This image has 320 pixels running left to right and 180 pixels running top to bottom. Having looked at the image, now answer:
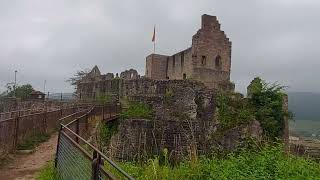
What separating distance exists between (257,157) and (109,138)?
1225 cm

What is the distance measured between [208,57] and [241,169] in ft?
92.0

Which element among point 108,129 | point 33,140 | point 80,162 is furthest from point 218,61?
point 80,162

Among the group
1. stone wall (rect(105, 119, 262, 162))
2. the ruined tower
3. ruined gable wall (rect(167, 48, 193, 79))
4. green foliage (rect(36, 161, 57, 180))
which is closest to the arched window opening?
the ruined tower

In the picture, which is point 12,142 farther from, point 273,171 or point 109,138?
point 109,138

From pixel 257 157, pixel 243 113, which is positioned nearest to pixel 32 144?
pixel 257 157

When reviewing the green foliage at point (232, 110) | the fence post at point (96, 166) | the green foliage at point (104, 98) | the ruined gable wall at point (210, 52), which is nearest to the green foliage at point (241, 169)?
the fence post at point (96, 166)

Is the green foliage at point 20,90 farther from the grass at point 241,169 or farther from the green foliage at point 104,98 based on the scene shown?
the grass at point 241,169

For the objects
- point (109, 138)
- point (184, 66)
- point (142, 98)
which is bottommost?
point (109, 138)

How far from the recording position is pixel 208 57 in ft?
140

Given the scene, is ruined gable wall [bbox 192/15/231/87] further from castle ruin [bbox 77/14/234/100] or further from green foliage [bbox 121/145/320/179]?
green foliage [bbox 121/145/320/179]

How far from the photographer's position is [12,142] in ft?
47.5

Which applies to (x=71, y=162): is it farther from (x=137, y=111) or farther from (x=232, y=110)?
(x=232, y=110)

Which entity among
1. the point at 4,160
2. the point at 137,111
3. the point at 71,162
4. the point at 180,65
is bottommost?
the point at 4,160

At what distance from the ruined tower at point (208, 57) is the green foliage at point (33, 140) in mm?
23882
